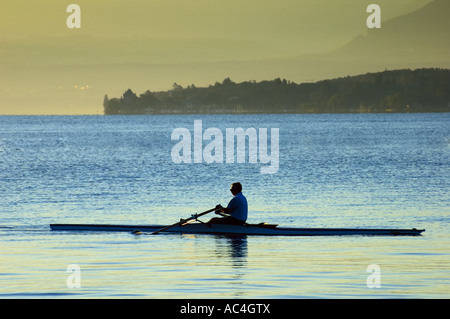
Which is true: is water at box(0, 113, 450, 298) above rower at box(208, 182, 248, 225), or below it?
below

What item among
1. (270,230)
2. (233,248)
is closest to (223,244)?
(233,248)

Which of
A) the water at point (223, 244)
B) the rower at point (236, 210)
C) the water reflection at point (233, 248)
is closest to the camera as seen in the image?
the water at point (223, 244)

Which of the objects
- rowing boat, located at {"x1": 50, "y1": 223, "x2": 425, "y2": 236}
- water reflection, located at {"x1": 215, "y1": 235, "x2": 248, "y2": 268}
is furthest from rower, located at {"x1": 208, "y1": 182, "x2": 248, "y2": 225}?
water reflection, located at {"x1": 215, "y1": 235, "x2": 248, "y2": 268}

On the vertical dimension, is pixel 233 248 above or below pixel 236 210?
below

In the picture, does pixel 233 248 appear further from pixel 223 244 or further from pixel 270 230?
pixel 270 230

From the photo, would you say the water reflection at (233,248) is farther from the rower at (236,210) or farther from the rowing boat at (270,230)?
the rower at (236,210)

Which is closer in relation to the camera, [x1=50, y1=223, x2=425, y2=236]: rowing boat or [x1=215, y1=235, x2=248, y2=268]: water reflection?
[x1=215, y1=235, x2=248, y2=268]: water reflection

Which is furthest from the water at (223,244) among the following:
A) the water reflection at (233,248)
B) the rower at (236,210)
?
the rower at (236,210)

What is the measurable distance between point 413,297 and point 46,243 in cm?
1042

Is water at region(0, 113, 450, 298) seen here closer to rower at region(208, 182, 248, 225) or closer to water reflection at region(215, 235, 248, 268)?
water reflection at region(215, 235, 248, 268)

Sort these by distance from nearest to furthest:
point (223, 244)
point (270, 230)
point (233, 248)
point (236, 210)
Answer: point (233, 248)
point (223, 244)
point (236, 210)
point (270, 230)

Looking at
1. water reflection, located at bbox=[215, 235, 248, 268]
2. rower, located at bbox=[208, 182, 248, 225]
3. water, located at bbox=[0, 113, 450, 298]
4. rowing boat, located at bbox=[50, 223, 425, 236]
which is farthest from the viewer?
rowing boat, located at bbox=[50, 223, 425, 236]

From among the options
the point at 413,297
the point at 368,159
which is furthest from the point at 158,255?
the point at 368,159
